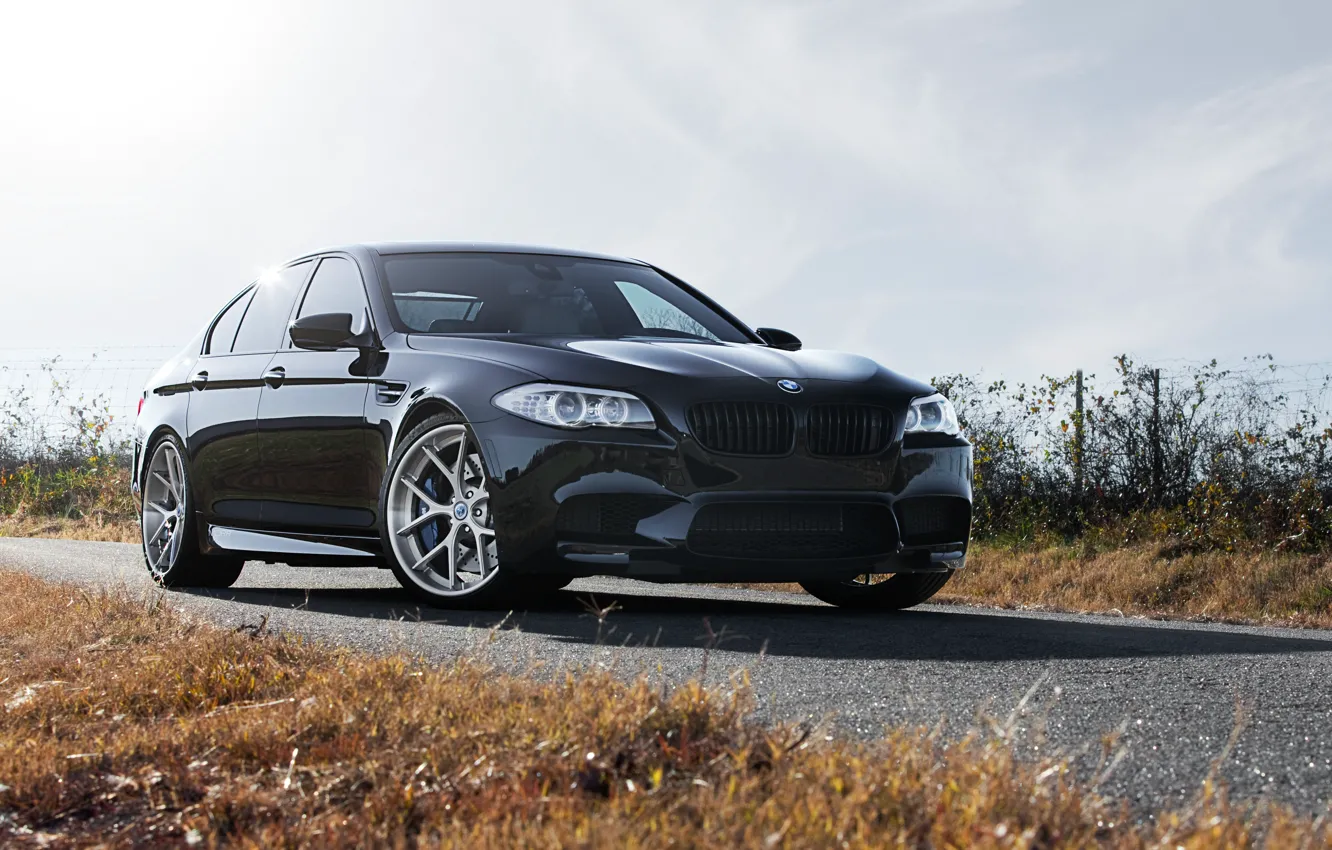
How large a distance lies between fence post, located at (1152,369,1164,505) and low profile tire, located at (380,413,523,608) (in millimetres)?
7265

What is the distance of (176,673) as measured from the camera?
3996mm

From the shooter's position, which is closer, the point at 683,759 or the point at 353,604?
the point at 683,759

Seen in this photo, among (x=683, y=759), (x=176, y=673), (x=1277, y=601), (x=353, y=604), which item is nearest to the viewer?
(x=683, y=759)

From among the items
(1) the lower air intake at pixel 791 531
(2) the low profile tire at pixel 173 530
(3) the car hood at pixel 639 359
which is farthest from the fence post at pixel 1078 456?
(2) the low profile tire at pixel 173 530

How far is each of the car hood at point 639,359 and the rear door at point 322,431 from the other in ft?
1.58

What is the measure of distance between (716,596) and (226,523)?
2.50 m

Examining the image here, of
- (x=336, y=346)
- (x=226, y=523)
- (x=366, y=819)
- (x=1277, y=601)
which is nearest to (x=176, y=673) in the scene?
(x=366, y=819)

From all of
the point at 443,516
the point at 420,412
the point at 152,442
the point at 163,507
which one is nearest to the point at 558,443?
the point at 443,516

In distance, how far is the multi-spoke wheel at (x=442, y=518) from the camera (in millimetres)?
5770

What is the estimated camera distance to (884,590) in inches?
267

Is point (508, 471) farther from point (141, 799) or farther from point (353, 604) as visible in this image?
point (141, 799)

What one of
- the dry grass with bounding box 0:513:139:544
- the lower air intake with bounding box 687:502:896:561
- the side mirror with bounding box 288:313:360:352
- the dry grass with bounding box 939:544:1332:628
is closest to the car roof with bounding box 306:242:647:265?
the side mirror with bounding box 288:313:360:352

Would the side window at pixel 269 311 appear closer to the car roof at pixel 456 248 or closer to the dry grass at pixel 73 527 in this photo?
the car roof at pixel 456 248

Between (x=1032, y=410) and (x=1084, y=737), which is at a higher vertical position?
(x=1032, y=410)
